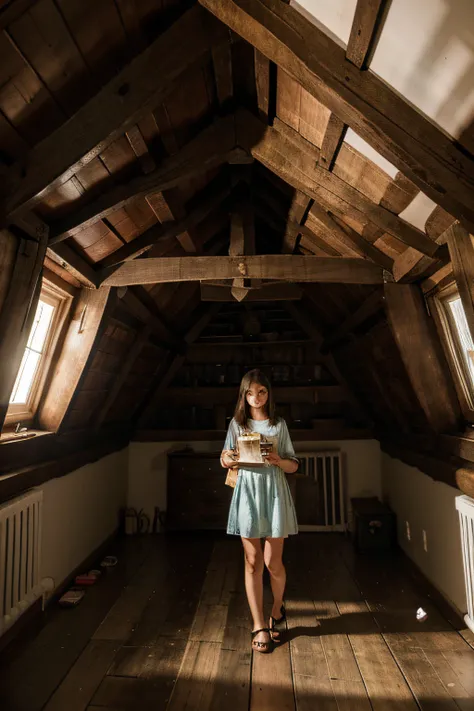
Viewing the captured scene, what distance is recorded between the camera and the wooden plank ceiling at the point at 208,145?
4.94ft

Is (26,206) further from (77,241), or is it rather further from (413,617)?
(413,617)

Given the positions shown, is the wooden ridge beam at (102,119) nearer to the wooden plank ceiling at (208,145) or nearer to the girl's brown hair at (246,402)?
the wooden plank ceiling at (208,145)

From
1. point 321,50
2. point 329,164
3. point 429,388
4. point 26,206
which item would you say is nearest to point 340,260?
point 329,164

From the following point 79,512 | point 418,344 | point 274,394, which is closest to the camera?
point 418,344

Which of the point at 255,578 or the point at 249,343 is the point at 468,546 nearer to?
the point at 255,578

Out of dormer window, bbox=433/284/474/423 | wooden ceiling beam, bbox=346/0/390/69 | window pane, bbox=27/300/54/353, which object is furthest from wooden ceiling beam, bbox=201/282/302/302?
wooden ceiling beam, bbox=346/0/390/69

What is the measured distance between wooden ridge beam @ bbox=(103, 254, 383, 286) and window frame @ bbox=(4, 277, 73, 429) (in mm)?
335

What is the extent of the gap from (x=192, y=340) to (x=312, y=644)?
11.0 ft

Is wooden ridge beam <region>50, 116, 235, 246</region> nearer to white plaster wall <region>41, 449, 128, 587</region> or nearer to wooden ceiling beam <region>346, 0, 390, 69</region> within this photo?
wooden ceiling beam <region>346, 0, 390, 69</region>

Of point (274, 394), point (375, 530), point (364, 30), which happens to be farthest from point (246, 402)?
point (274, 394)

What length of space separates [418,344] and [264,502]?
4.52 ft

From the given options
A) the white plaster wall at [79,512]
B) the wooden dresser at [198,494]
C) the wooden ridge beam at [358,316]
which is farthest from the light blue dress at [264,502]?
the wooden dresser at [198,494]

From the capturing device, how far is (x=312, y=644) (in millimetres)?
2561

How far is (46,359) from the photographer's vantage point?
2955 millimetres
